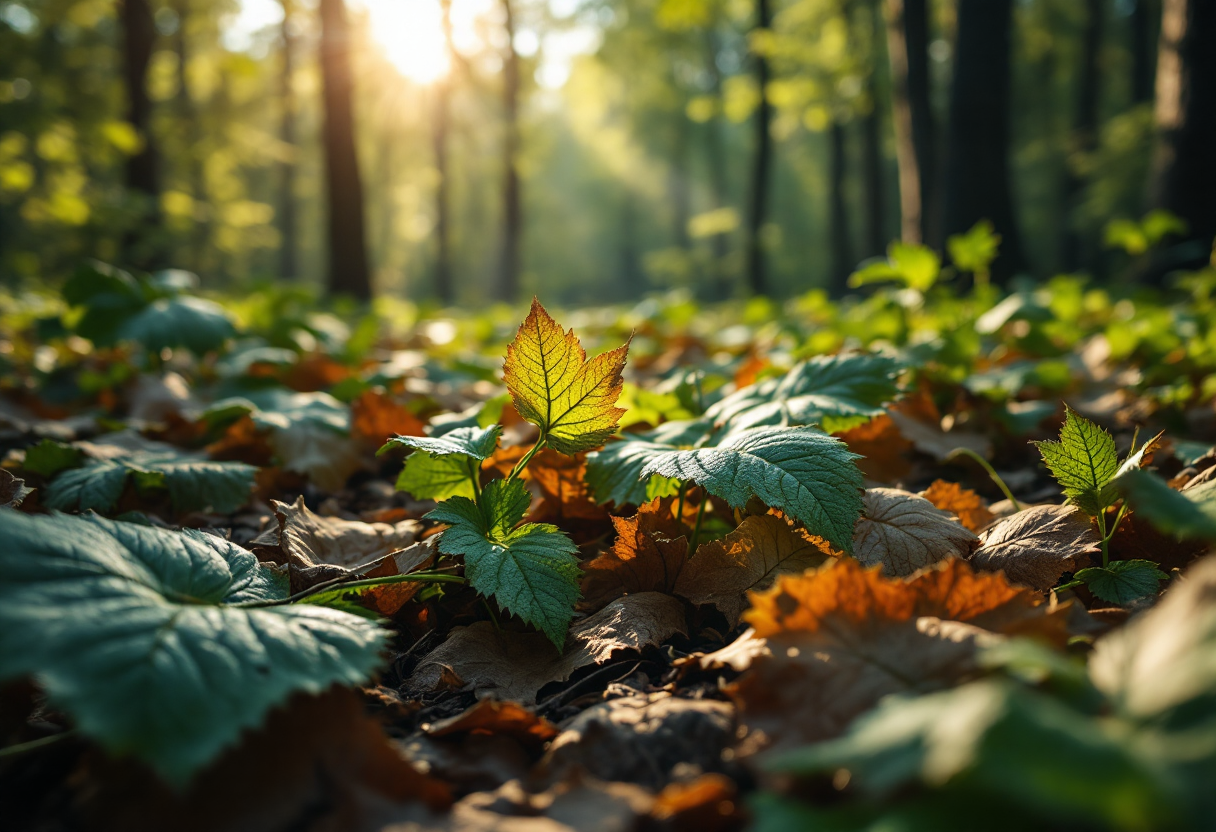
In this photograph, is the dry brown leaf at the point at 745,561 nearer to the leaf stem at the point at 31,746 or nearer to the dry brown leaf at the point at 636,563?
the dry brown leaf at the point at 636,563

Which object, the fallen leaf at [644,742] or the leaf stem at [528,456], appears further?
the leaf stem at [528,456]

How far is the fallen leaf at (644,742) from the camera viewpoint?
898 millimetres

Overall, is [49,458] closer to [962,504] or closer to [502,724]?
[502,724]

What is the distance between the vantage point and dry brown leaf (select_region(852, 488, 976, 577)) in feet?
4.17

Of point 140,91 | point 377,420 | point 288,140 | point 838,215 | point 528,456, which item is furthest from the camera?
point 288,140

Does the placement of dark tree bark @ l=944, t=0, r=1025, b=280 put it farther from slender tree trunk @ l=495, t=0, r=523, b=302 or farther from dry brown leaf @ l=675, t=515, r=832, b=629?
slender tree trunk @ l=495, t=0, r=523, b=302

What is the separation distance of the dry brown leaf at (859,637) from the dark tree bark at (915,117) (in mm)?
7665

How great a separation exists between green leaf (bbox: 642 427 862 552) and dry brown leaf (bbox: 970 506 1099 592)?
0.33 m

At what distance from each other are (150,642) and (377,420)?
1519 mm

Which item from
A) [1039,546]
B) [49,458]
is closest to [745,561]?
[1039,546]

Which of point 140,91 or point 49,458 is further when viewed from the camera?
point 140,91

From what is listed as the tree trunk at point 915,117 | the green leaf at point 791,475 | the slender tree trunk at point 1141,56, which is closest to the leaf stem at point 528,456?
the green leaf at point 791,475

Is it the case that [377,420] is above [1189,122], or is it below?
below

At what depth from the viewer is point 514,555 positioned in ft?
3.90
